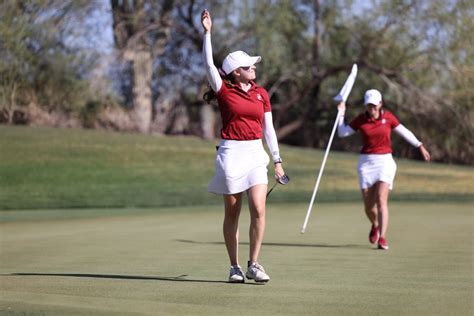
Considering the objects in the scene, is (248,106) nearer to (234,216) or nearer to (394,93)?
(234,216)

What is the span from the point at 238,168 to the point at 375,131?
15.6ft

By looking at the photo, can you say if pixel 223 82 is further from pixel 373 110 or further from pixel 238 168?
pixel 373 110

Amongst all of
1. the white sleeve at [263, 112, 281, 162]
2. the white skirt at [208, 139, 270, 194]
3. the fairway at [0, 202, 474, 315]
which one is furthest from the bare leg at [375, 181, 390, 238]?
the white skirt at [208, 139, 270, 194]

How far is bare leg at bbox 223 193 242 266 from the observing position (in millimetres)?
8945

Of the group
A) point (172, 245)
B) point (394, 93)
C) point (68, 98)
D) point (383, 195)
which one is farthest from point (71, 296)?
point (394, 93)

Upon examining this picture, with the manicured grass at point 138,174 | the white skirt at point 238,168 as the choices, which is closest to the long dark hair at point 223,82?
the white skirt at point 238,168

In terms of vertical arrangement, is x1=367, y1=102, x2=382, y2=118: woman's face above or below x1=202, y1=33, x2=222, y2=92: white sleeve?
below

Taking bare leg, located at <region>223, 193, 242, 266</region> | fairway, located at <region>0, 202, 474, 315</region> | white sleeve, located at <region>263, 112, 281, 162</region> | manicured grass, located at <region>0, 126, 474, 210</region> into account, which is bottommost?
manicured grass, located at <region>0, 126, 474, 210</region>

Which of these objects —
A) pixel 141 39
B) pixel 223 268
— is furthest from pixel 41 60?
pixel 223 268

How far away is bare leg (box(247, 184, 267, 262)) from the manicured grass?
573 inches

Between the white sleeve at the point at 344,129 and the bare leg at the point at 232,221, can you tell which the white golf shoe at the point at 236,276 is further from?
the white sleeve at the point at 344,129

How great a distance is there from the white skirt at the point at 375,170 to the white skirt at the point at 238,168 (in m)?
4.56

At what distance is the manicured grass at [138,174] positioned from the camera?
80.0 ft

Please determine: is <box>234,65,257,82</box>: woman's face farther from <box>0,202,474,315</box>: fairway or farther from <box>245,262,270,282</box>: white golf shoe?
<box>0,202,474,315</box>: fairway
